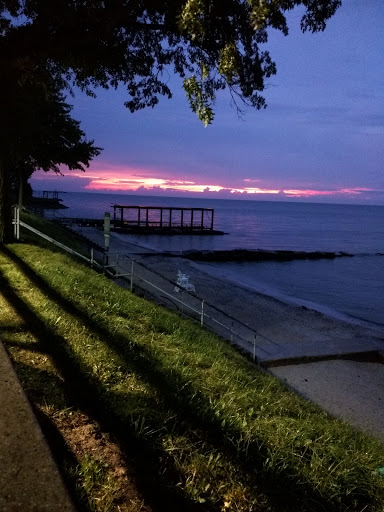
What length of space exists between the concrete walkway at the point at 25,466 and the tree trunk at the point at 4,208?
11.7 metres

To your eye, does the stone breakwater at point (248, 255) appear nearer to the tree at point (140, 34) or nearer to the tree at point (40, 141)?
the tree at point (40, 141)

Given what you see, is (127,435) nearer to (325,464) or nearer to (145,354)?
(325,464)

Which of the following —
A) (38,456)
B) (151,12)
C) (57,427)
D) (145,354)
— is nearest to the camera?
(38,456)

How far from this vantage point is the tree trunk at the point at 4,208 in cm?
1326

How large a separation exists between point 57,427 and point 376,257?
5522 cm

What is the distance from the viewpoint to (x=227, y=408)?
13.2ft

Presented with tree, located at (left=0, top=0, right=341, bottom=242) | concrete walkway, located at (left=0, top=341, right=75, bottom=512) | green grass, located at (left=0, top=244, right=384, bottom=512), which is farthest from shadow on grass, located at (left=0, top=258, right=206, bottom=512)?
tree, located at (left=0, top=0, right=341, bottom=242)

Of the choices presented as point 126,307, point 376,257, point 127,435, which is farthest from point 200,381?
point 376,257

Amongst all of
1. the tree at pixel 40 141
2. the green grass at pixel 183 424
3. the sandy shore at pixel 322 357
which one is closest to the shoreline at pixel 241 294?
the sandy shore at pixel 322 357

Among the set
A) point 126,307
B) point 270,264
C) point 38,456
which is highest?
point 38,456

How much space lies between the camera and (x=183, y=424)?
3441 mm

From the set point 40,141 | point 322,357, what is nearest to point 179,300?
point 322,357

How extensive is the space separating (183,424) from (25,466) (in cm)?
152

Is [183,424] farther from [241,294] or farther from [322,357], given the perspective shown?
[241,294]
